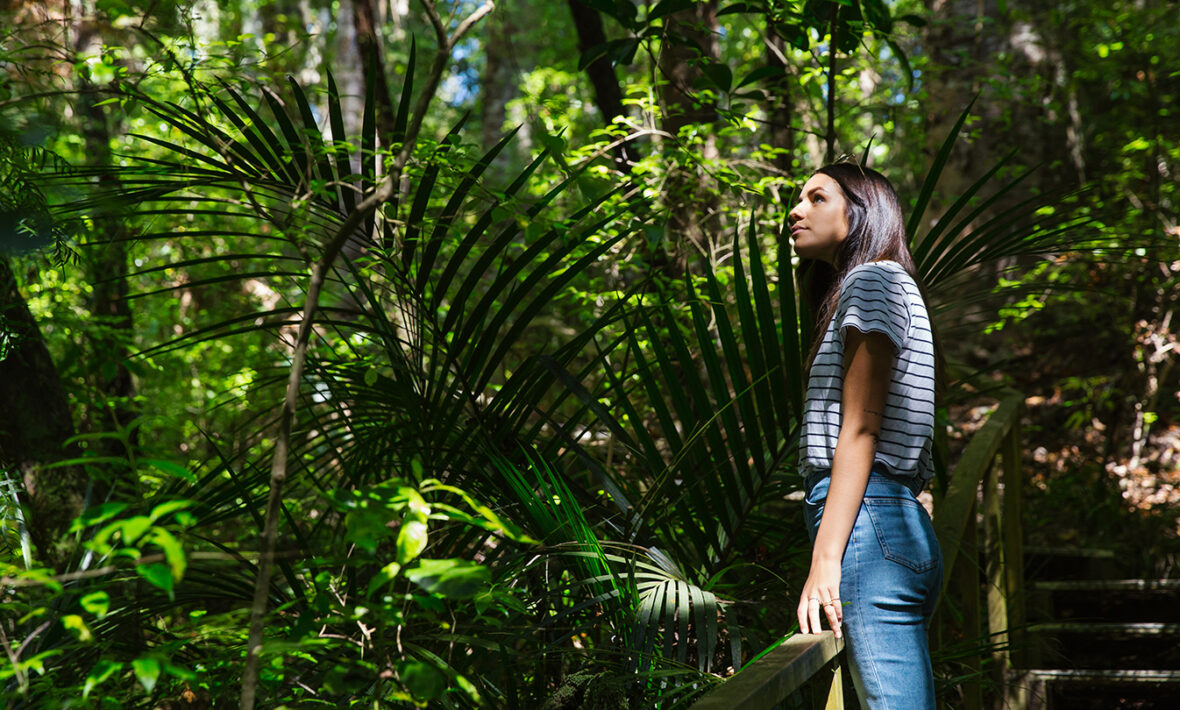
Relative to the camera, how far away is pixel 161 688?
147 cm

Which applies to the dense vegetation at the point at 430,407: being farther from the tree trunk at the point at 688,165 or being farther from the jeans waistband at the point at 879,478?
the jeans waistband at the point at 879,478

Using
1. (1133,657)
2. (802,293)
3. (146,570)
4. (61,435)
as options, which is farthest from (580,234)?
(1133,657)

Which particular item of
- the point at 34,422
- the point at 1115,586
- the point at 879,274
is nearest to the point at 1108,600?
the point at 1115,586

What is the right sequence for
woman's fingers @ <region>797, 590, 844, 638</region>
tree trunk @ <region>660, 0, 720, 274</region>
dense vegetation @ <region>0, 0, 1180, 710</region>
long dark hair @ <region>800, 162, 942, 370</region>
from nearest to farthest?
dense vegetation @ <region>0, 0, 1180, 710</region> → woman's fingers @ <region>797, 590, 844, 638</region> → long dark hair @ <region>800, 162, 942, 370</region> → tree trunk @ <region>660, 0, 720, 274</region>

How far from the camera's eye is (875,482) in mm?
1541

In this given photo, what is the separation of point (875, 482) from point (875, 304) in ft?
0.96

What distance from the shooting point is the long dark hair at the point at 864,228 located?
170cm

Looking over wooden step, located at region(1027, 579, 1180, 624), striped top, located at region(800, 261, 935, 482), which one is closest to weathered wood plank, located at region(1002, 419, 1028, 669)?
wooden step, located at region(1027, 579, 1180, 624)

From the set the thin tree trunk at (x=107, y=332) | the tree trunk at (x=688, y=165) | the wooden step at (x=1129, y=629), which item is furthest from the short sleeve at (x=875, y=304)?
the thin tree trunk at (x=107, y=332)

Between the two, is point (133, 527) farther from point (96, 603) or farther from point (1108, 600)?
point (1108, 600)

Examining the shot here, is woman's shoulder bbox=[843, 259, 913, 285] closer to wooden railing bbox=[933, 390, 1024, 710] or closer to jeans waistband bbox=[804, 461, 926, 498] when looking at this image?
jeans waistband bbox=[804, 461, 926, 498]

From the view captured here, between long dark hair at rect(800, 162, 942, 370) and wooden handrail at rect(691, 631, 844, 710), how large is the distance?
1.89 feet

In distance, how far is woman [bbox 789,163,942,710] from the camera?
4.83 feet

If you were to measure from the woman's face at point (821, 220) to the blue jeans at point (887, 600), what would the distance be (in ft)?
1.50
